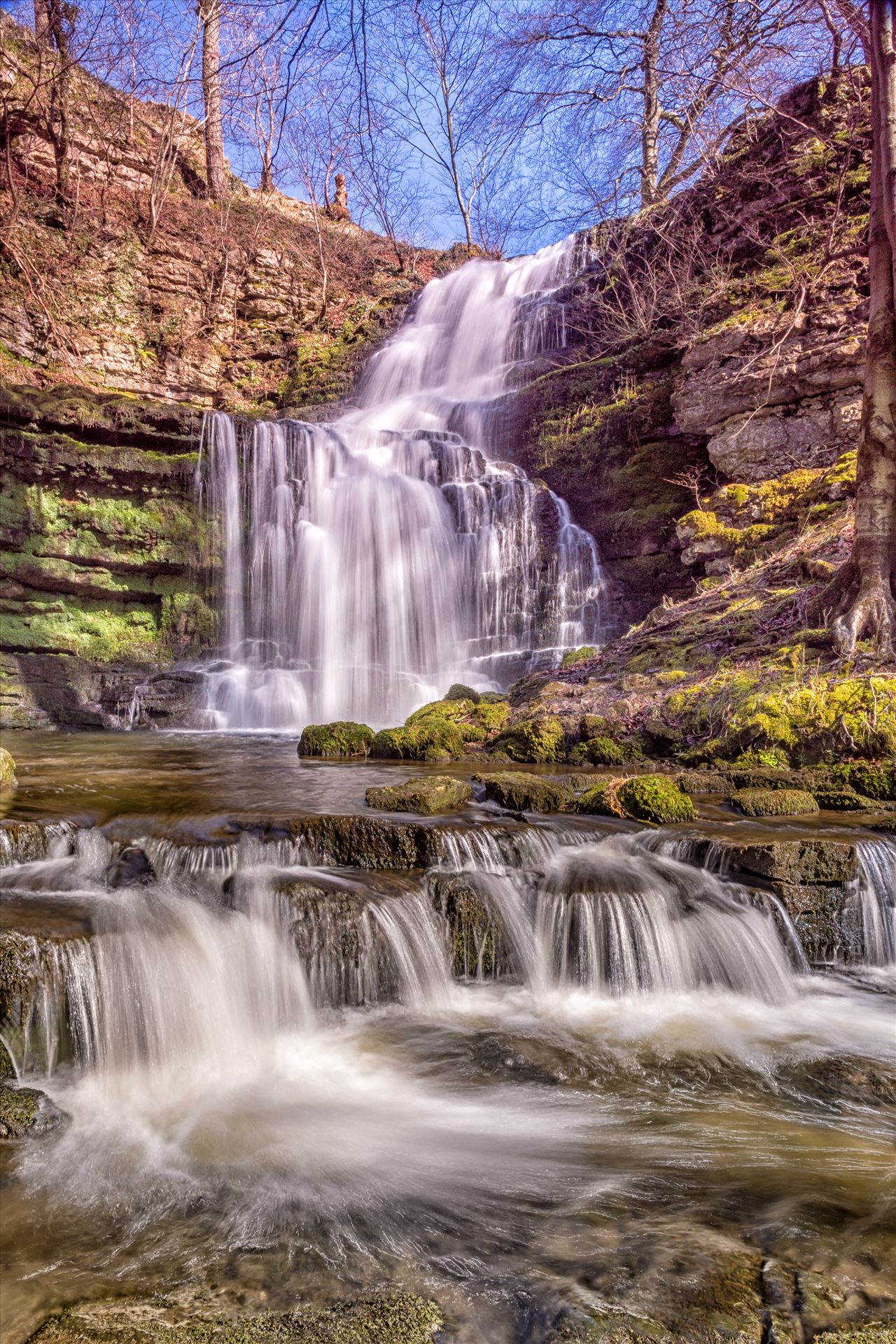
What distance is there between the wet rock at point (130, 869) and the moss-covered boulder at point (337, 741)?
4.91m

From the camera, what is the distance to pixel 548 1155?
292 centimetres

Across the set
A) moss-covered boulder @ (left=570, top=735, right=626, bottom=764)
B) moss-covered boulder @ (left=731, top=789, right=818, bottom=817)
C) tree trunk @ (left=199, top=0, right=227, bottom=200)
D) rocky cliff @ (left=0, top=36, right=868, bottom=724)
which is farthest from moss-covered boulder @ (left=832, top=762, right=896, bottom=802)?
tree trunk @ (left=199, top=0, right=227, bottom=200)

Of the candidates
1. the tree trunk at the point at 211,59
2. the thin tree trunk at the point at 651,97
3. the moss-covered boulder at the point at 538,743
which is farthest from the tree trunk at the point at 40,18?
the moss-covered boulder at the point at 538,743

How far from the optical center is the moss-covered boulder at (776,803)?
6.24 meters

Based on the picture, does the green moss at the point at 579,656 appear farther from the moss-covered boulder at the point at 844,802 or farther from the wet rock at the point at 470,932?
the wet rock at the point at 470,932

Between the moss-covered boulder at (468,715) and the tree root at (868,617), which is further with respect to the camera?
the moss-covered boulder at (468,715)

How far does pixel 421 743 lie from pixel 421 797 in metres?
3.65

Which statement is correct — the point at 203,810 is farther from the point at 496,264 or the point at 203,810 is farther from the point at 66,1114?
the point at 496,264

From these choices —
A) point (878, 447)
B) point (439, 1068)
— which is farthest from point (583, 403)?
point (439, 1068)

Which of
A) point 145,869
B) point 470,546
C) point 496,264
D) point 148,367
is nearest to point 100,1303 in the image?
point 145,869

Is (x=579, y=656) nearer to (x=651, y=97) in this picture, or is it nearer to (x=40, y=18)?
(x=651, y=97)

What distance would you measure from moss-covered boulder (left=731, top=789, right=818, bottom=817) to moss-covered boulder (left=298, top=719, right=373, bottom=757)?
5.23 metres

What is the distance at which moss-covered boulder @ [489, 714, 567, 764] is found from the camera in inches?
355

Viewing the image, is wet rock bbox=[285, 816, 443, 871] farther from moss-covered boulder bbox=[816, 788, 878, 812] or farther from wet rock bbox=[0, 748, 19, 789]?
moss-covered boulder bbox=[816, 788, 878, 812]
